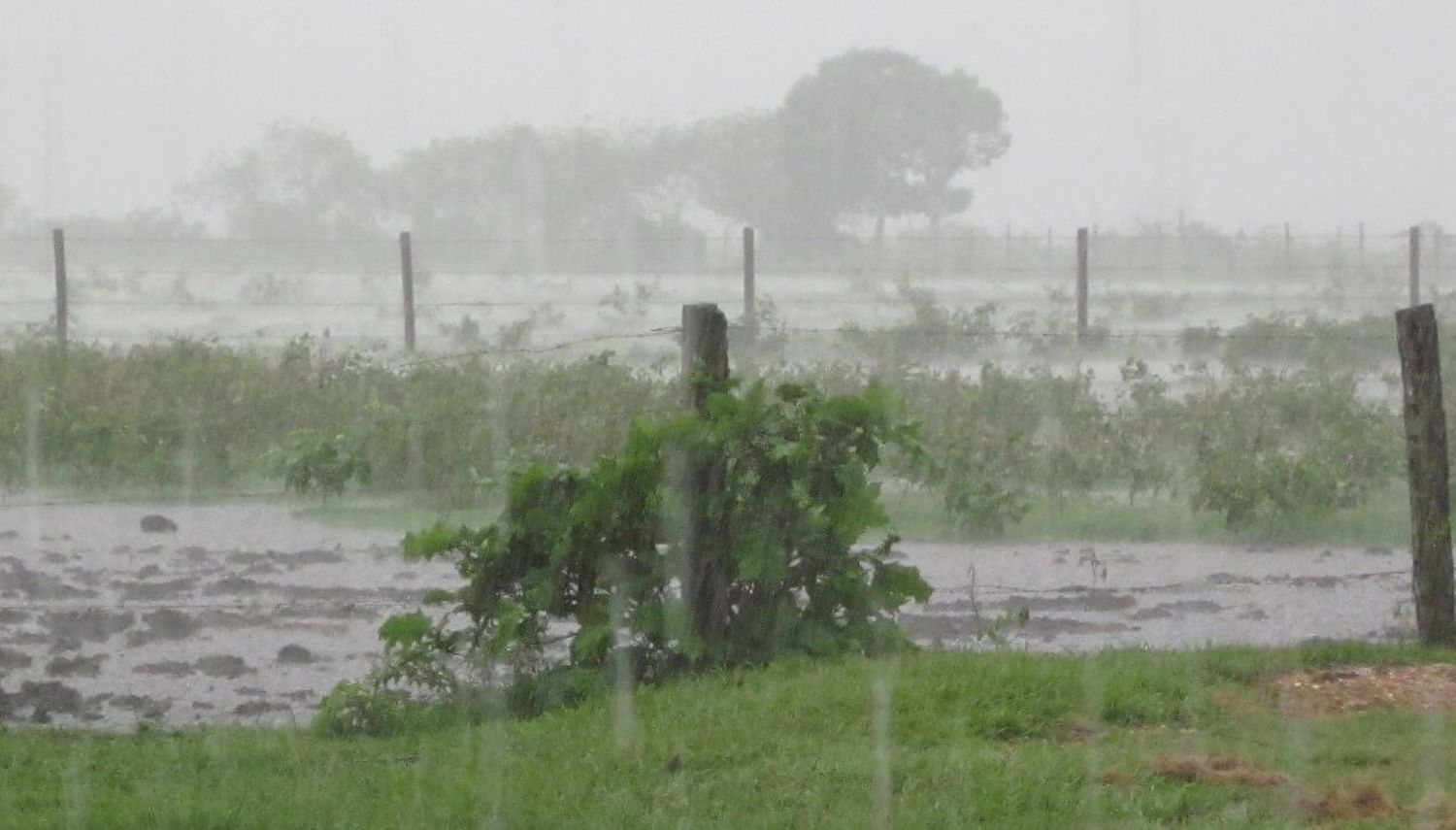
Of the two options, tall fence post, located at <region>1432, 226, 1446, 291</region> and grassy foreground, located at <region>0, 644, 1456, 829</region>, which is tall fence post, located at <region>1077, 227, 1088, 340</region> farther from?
grassy foreground, located at <region>0, 644, 1456, 829</region>

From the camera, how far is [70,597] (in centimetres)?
871

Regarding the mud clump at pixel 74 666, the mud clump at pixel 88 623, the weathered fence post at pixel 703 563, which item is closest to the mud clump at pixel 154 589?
the mud clump at pixel 88 623

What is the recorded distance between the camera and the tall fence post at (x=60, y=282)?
16.4 meters

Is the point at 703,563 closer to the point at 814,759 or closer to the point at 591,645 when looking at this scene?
the point at 591,645

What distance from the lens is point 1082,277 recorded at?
17109 mm

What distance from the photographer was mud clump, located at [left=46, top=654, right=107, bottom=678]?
7410 millimetres

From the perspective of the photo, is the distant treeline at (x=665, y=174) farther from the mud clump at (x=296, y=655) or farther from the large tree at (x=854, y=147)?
the mud clump at (x=296, y=655)

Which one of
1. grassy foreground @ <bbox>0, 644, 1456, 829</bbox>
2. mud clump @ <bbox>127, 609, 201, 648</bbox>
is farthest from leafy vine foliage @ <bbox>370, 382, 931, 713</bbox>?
mud clump @ <bbox>127, 609, 201, 648</bbox>

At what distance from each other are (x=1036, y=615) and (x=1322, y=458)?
3.48 m

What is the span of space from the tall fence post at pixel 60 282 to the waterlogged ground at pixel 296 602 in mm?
5875

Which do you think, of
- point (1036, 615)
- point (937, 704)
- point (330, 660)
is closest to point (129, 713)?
point (330, 660)

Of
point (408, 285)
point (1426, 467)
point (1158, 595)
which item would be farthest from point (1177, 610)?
point (408, 285)

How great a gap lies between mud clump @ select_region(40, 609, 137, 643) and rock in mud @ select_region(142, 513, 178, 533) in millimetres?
1825

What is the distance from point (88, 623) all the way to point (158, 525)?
2.20 meters
